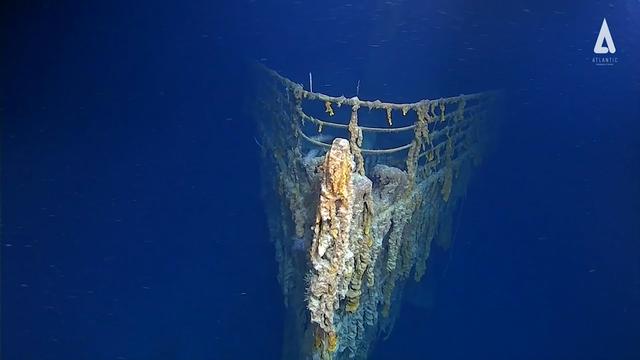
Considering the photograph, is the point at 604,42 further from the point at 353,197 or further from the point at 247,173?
the point at 247,173

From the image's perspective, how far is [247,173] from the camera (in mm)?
2502

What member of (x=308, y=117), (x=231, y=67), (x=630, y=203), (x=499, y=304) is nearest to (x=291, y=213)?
(x=308, y=117)

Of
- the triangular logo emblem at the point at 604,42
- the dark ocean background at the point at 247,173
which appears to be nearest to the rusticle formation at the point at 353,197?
the dark ocean background at the point at 247,173

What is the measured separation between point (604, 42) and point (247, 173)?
152cm

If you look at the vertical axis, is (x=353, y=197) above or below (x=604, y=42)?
below

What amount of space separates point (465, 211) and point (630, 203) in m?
0.70

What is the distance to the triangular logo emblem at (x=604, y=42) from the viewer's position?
247cm

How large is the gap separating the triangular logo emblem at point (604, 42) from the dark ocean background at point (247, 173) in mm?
Result: 35

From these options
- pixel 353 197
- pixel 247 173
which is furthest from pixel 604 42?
pixel 247 173

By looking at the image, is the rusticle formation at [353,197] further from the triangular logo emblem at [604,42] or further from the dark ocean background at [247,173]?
the triangular logo emblem at [604,42]

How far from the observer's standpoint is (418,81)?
2.46 m

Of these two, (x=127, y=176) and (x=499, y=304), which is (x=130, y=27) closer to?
(x=127, y=176)

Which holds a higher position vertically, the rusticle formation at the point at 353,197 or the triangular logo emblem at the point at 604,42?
the triangular logo emblem at the point at 604,42

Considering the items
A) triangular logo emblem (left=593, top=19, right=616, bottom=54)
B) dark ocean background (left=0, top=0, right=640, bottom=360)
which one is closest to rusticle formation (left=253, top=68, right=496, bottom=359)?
dark ocean background (left=0, top=0, right=640, bottom=360)
